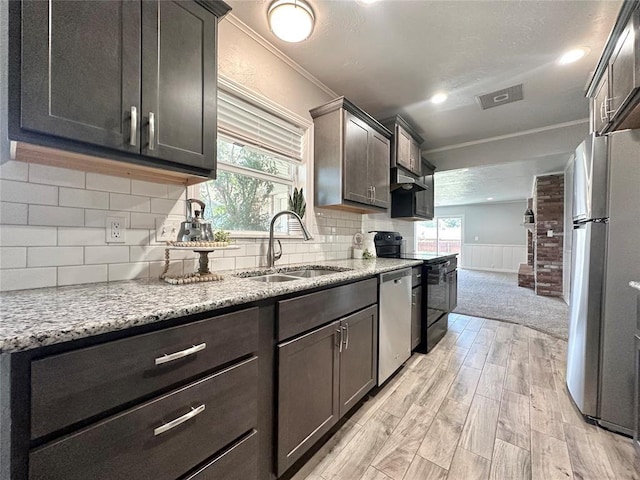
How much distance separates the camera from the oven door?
2801 mm

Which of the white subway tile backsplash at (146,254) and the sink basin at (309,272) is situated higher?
the white subway tile backsplash at (146,254)

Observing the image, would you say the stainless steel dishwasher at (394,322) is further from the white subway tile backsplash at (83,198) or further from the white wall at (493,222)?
the white wall at (493,222)

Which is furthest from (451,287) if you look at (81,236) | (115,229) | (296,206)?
(81,236)

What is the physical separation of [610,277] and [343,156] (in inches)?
77.4

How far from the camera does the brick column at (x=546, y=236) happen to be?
5219 millimetres

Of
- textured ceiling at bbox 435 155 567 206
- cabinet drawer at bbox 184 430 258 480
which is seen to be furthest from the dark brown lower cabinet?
textured ceiling at bbox 435 155 567 206

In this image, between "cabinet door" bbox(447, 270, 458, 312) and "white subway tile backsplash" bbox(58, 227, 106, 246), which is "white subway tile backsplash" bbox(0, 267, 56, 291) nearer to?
"white subway tile backsplash" bbox(58, 227, 106, 246)

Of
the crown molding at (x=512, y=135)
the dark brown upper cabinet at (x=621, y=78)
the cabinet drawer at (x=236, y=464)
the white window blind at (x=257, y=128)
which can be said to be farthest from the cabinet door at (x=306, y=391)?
the crown molding at (x=512, y=135)

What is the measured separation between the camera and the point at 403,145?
10.3 ft

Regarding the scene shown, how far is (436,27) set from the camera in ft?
6.13

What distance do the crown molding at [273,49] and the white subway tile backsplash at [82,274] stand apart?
1742mm

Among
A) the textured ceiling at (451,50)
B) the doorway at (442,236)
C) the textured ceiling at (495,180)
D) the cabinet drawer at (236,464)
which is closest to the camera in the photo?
the cabinet drawer at (236,464)

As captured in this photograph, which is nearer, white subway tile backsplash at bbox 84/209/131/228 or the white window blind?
white subway tile backsplash at bbox 84/209/131/228

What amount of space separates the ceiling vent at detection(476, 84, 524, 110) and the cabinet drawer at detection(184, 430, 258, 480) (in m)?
3.47
